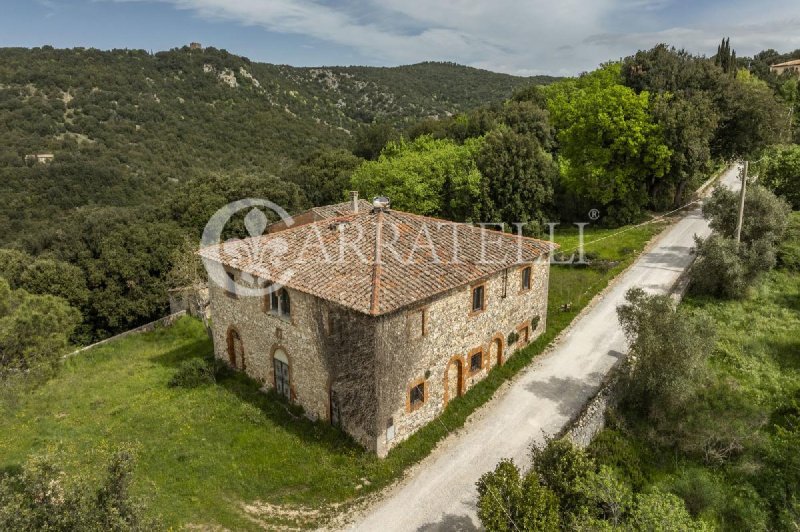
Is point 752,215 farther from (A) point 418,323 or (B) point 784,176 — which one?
(A) point 418,323

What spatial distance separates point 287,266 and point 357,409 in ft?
20.6

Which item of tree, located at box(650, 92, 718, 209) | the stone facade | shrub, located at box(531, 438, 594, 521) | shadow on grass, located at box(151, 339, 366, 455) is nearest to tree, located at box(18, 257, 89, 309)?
Result: shadow on grass, located at box(151, 339, 366, 455)

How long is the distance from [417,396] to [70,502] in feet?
37.1

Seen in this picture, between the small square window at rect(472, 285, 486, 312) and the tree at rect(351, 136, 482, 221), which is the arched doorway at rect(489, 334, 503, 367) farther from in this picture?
the tree at rect(351, 136, 482, 221)

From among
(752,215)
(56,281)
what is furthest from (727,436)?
(56,281)

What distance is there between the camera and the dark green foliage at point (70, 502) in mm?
9375

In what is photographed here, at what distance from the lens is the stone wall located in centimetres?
1706

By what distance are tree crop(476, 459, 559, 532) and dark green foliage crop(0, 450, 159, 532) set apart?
8113 mm

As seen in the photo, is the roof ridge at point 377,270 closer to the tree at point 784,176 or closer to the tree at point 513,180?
the tree at point 513,180

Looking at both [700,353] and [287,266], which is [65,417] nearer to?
[287,266]

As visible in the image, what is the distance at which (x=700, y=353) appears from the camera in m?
18.1

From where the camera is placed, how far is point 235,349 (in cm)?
2339

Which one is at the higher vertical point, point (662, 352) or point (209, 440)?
point (662, 352)

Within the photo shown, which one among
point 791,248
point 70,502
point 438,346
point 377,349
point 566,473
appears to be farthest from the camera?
point 791,248
